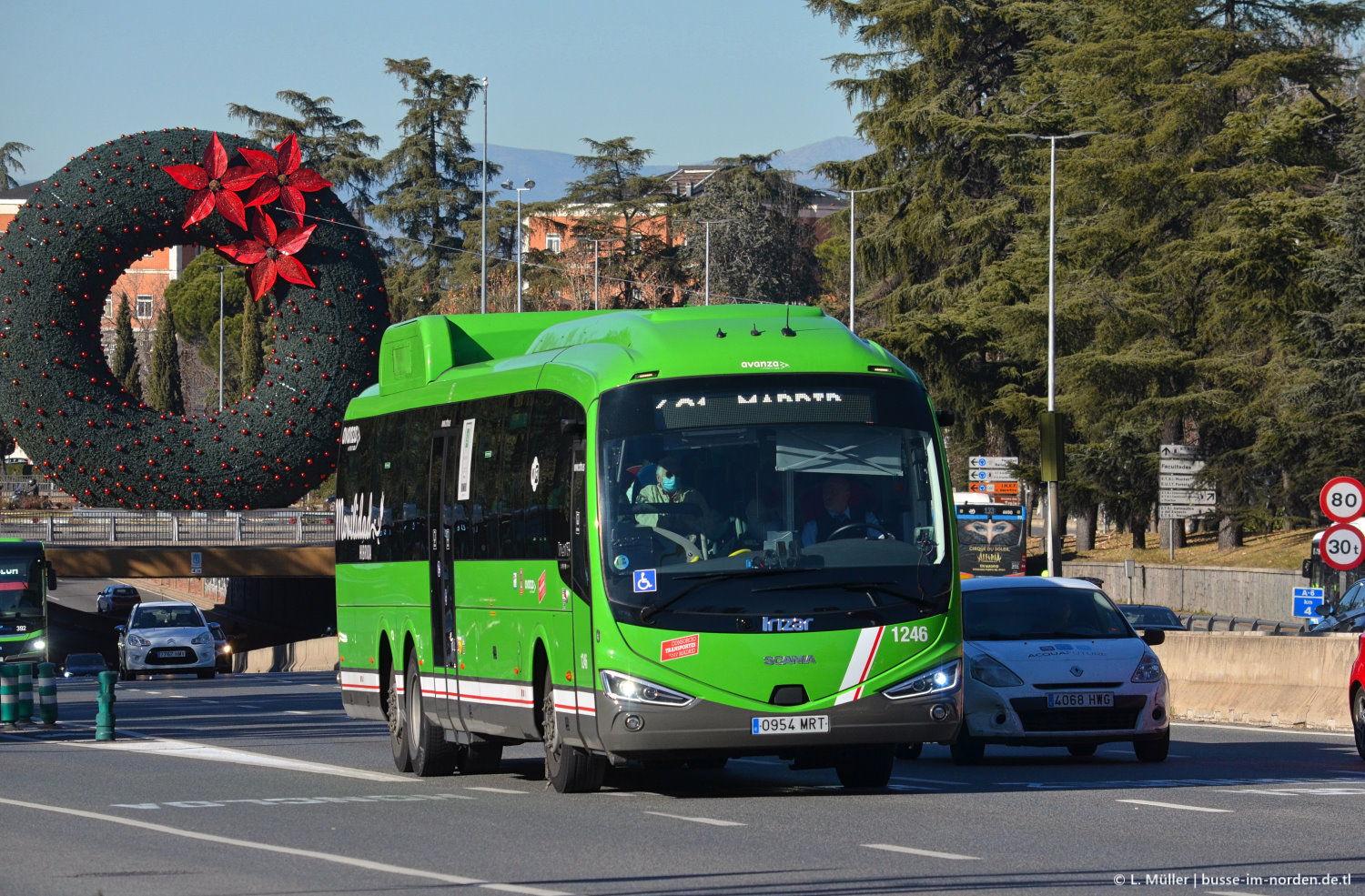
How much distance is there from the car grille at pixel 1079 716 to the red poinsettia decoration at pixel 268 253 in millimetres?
33586

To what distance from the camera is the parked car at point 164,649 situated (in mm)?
43031

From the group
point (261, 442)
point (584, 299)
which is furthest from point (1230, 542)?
point (584, 299)

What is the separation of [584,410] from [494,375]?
2325 millimetres

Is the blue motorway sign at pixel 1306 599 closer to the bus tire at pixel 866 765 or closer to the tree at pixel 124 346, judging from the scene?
the bus tire at pixel 866 765

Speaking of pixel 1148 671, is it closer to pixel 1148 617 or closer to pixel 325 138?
pixel 1148 617

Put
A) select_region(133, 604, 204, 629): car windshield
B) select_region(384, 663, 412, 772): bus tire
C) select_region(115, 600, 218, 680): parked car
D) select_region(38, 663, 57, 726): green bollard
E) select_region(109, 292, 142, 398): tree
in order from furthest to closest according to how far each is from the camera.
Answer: select_region(109, 292, 142, 398): tree < select_region(133, 604, 204, 629): car windshield < select_region(115, 600, 218, 680): parked car < select_region(38, 663, 57, 726): green bollard < select_region(384, 663, 412, 772): bus tire

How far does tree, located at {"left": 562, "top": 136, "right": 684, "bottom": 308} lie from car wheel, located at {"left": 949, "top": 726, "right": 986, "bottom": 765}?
263 feet

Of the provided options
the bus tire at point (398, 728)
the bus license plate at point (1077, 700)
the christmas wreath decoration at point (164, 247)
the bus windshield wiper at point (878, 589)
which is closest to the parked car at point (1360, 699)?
the bus license plate at point (1077, 700)

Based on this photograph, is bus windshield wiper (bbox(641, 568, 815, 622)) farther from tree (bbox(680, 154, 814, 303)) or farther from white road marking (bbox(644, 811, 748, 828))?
tree (bbox(680, 154, 814, 303))

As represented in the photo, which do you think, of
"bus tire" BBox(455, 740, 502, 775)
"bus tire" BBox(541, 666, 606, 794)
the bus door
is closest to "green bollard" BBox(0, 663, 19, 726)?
"bus tire" BBox(455, 740, 502, 775)

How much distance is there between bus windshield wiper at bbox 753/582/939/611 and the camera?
1306 centimetres

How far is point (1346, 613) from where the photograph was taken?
86.0 feet

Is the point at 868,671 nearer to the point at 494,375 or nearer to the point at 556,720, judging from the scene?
the point at 556,720

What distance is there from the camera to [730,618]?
12977 millimetres
